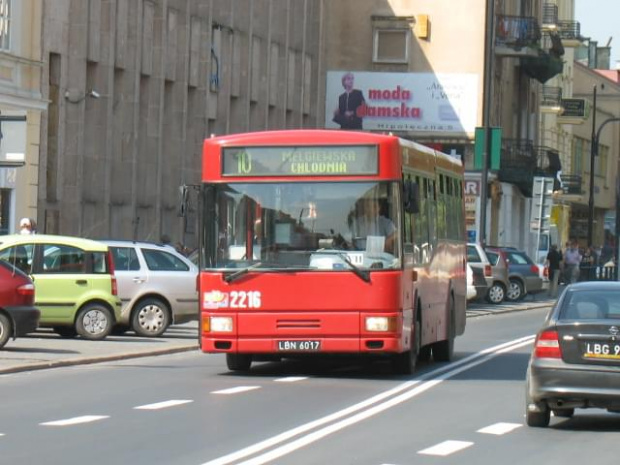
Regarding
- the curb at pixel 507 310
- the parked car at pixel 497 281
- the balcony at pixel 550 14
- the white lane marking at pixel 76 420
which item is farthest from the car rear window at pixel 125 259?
the balcony at pixel 550 14

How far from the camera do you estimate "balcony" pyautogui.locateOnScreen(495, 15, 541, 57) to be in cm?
6831

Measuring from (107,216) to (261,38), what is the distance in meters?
13.6

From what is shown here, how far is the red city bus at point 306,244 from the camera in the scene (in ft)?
68.2

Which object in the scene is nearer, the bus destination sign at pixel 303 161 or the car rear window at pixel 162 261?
the bus destination sign at pixel 303 161

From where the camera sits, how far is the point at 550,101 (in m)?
82.2

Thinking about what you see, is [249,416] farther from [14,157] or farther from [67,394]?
[14,157]

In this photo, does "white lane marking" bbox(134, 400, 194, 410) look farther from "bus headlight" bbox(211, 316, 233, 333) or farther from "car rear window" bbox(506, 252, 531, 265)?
"car rear window" bbox(506, 252, 531, 265)

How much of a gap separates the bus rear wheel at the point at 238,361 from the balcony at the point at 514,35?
47018 millimetres

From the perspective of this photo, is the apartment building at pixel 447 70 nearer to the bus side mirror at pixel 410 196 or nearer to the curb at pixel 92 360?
the curb at pixel 92 360

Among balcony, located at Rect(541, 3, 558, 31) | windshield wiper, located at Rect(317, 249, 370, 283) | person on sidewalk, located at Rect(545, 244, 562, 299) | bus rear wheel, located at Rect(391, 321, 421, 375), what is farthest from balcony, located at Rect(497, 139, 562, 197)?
windshield wiper, located at Rect(317, 249, 370, 283)

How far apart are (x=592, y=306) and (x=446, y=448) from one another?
7.98 feet

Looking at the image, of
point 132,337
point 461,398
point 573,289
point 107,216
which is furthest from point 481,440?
point 107,216

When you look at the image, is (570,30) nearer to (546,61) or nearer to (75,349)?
(546,61)

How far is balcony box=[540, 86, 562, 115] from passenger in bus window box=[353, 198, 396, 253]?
2441 inches
